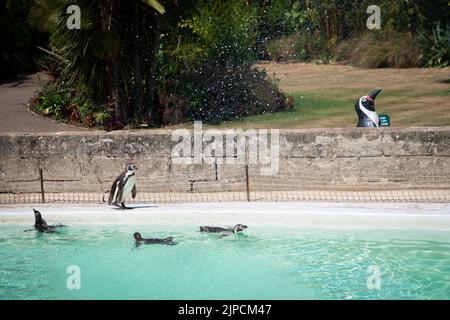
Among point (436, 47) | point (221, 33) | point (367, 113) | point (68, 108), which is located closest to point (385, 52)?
point (436, 47)

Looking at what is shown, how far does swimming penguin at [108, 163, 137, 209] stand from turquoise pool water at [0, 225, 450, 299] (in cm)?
49

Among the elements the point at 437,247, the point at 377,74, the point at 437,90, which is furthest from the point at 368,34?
the point at 437,247

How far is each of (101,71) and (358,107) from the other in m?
6.78

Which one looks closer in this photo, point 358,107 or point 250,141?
point 250,141

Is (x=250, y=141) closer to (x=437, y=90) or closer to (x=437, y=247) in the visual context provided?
(x=437, y=247)

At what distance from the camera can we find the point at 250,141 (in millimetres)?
13328

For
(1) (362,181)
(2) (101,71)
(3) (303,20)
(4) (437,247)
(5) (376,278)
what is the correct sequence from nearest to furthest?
(5) (376,278)
(4) (437,247)
(1) (362,181)
(2) (101,71)
(3) (303,20)

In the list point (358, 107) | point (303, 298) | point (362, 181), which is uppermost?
point (358, 107)

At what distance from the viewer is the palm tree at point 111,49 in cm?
1872

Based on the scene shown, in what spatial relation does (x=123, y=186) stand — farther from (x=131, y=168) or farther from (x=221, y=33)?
(x=221, y=33)

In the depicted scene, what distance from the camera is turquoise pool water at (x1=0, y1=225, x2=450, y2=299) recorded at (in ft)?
32.2
